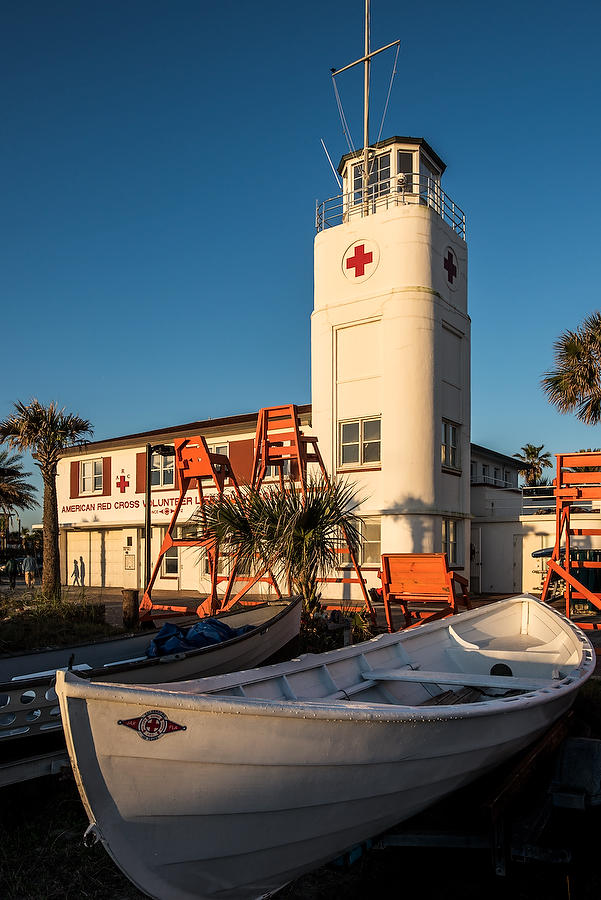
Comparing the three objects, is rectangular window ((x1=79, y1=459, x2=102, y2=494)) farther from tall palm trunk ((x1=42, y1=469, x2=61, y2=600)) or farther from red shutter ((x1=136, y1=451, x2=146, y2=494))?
tall palm trunk ((x1=42, y1=469, x2=61, y2=600))

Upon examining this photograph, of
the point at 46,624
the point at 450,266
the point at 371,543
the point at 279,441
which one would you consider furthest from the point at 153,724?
the point at 450,266

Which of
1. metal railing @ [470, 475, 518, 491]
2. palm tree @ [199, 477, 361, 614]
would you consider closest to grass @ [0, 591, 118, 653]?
palm tree @ [199, 477, 361, 614]

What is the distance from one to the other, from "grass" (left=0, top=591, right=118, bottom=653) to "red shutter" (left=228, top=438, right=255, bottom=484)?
35.1 ft

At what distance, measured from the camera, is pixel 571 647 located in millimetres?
8195

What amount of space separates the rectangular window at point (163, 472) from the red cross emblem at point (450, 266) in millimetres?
12829

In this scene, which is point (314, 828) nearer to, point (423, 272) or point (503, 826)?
point (503, 826)

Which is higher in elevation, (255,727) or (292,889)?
(255,727)

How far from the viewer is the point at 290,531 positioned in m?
11.2

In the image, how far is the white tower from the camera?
20.4 meters

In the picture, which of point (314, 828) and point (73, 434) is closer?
point (314, 828)

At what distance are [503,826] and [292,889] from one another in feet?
5.40

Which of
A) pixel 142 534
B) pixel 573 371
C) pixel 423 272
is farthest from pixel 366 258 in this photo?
pixel 142 534

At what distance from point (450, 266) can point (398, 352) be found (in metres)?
3.85

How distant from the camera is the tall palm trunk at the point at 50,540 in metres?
18.9
